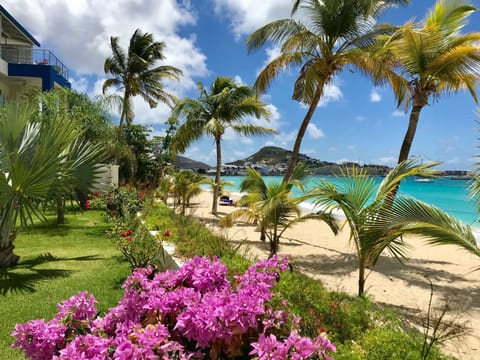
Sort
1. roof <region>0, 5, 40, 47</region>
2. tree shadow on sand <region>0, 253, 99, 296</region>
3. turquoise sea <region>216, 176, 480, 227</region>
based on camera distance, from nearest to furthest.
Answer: tree shadow on sand <region>0, 253, 99, 296</region>, turquoise sea <region>216, 176, 480, 227</region>, roof <region>0, 5, 40, 47</region>

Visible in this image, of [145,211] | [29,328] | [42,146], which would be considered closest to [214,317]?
[29,328]

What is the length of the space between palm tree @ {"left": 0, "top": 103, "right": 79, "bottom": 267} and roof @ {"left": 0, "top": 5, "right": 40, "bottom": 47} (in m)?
18.4

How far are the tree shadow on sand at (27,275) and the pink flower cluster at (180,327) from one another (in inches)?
149

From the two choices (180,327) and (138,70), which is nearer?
(180,327)

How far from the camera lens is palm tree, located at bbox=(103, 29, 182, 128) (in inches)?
902

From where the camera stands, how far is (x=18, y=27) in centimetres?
2103

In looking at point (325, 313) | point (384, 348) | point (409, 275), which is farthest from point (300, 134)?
point (384, 348)

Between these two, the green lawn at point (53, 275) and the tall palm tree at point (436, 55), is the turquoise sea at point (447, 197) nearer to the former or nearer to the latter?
the tall palm tree at point (436, 55)

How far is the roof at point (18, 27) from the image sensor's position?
63.5 ft

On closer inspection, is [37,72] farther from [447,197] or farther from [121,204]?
[447,197]

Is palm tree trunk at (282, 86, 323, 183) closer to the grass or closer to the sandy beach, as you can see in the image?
the sandy beach

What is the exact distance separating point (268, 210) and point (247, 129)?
Answer: 36.6 ft

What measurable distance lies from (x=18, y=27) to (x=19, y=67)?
3539 millimetres

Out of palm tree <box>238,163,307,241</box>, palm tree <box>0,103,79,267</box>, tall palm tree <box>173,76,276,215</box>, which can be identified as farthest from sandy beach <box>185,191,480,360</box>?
tall palm tree <box>173,76,276,215</box>
